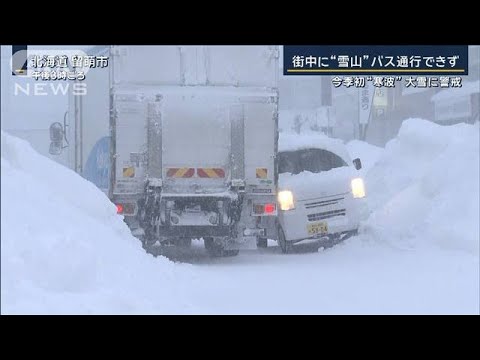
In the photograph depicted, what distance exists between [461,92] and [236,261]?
915 inches

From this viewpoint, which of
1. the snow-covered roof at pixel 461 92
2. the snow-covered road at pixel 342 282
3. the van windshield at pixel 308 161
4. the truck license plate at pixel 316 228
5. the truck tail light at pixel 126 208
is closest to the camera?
the snow-covered road at pixel 342 282

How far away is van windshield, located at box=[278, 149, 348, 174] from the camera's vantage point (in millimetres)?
14562

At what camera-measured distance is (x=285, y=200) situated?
1384 centimetres

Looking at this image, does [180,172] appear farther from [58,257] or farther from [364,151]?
[364,151]

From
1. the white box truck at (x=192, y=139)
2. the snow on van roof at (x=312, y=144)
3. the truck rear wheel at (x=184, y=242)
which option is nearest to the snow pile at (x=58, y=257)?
the white box truck at (x=192, y=139)

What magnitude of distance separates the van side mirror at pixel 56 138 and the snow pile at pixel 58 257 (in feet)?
19.4

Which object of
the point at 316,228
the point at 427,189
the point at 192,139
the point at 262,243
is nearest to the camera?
the point at 192,139

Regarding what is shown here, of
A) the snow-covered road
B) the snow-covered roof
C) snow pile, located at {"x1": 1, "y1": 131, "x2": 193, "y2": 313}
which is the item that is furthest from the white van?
the snow-covered roof

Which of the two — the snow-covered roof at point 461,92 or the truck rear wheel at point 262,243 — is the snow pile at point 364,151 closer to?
the snow-covered roof at point 461,92

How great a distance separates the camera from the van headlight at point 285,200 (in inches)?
544

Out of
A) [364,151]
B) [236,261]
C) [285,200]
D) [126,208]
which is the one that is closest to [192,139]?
[126,208]

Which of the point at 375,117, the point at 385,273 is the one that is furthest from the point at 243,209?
the point at 375,117

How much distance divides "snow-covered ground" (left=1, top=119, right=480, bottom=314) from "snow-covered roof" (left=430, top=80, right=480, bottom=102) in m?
18.4

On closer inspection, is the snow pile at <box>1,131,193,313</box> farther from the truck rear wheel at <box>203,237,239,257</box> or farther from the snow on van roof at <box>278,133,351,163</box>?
the snow on van roof at <box>278,133,351,163</box>
